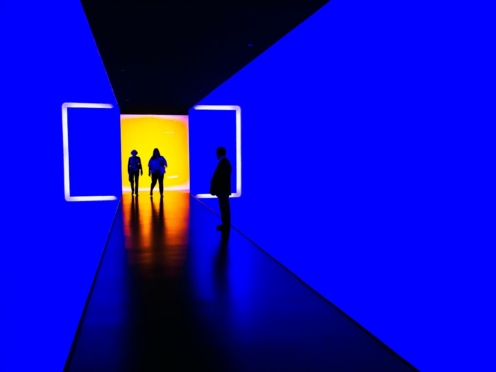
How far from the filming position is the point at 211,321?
4258mm

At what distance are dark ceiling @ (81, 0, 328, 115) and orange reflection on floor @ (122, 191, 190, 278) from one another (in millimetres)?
3309

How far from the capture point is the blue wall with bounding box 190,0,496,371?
10.4 ft

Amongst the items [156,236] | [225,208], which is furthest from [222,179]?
[156,236]

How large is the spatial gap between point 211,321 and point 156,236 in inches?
180

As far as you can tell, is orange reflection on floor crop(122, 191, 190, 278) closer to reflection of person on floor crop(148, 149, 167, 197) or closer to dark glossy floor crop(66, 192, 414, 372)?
dark glossy floor crop(66, 192, 414, 372)

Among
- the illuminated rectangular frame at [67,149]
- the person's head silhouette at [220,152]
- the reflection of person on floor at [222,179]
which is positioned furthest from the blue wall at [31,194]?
the illuminated rectangular frame at [67,149]

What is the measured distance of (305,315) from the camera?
446 centimetres

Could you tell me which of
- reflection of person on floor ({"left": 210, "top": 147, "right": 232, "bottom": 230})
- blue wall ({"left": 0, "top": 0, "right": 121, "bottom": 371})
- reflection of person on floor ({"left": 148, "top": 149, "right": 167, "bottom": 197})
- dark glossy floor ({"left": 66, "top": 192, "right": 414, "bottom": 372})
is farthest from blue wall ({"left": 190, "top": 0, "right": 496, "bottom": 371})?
reflection of person on floor ({"left": 148, "top": 149, "right": 167, "bottom": 197})

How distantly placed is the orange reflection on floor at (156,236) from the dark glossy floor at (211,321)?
44 millimetres

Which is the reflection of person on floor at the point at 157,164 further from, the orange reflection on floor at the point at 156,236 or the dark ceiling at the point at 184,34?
the dark ceiling at the point at 184,34

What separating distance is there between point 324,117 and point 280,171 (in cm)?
307

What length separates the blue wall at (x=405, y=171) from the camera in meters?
3.18

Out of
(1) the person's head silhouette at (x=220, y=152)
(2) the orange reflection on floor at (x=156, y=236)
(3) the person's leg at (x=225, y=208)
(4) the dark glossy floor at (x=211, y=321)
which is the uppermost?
(1) the person's head silhouette at (x=220, y=152)

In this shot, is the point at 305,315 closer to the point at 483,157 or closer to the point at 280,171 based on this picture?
the point at 483,157
